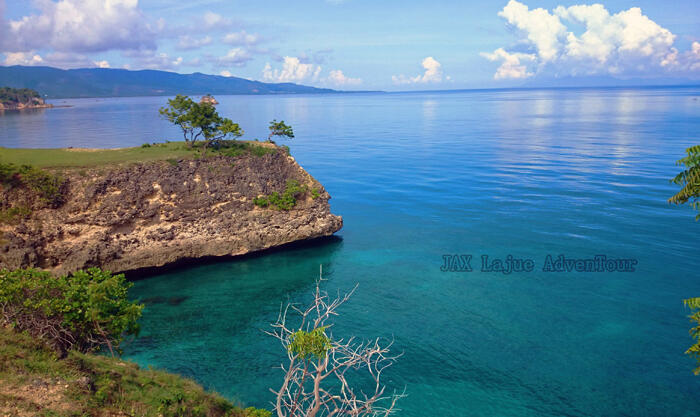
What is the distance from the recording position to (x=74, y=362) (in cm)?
1585

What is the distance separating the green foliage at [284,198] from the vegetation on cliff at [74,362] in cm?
2049

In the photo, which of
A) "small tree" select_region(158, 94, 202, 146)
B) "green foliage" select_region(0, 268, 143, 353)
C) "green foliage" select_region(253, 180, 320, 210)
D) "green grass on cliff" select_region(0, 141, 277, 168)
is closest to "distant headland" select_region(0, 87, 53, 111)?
"green grass on cliff" select_region(0, 141, 277, 168)

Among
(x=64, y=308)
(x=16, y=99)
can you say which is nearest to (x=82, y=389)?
(x=64, y=308)

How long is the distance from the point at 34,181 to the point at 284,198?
19.4 m

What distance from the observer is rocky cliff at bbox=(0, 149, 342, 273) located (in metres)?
32.1

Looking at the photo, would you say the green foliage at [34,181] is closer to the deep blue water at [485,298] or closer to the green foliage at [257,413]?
the deep blue water at [485,298]

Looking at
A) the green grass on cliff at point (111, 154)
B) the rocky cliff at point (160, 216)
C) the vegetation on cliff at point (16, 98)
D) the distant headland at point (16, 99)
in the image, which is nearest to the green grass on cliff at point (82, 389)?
the rocky cliff at point (160, 216)

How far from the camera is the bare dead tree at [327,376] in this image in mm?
12586

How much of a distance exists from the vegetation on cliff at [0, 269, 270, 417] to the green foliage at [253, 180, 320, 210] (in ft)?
67.2

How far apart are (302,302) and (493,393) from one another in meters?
14.8

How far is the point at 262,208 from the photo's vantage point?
39.7 m

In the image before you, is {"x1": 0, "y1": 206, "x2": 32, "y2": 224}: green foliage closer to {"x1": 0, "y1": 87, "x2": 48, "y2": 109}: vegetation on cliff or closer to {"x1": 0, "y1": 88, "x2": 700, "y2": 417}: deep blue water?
{"x1": 0, "y1": 88, "x2": 700, "y2": 417}: deep blue water

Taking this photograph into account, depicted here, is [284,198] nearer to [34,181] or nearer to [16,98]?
[34,181]

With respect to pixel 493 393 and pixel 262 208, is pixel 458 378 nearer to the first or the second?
pixel 493 393
